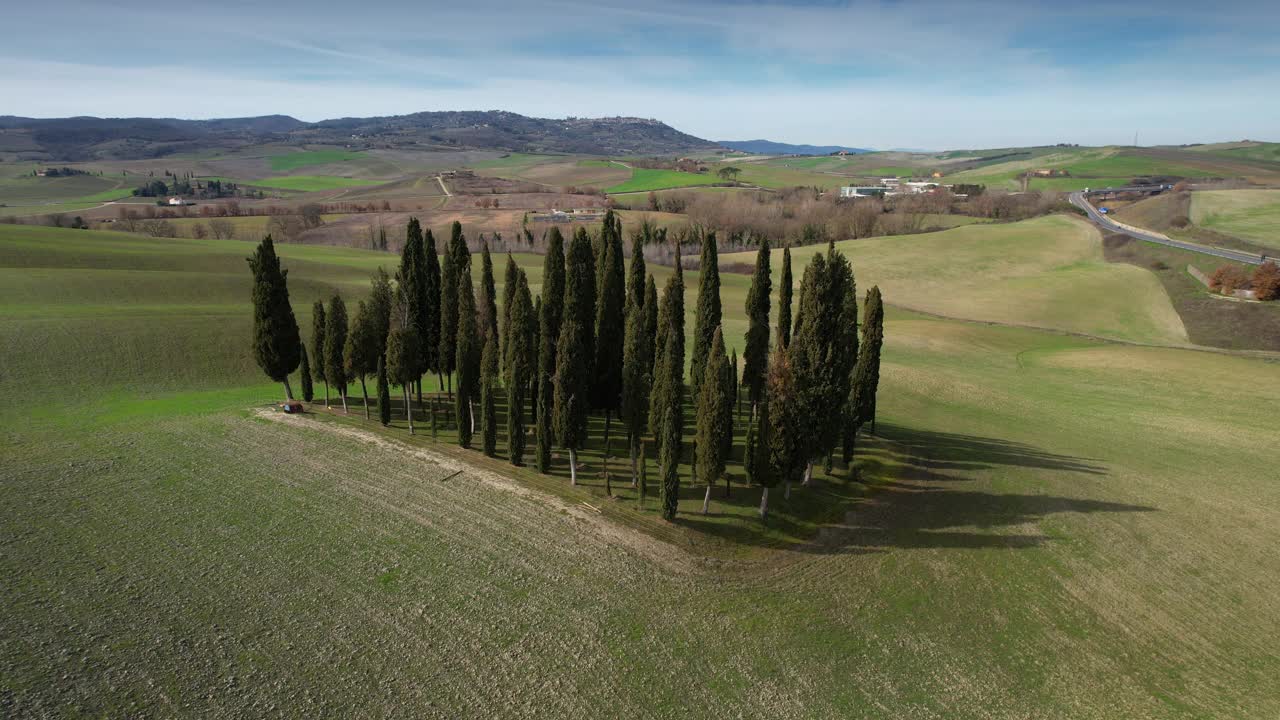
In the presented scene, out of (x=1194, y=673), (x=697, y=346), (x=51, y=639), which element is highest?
(x=697, y=346)

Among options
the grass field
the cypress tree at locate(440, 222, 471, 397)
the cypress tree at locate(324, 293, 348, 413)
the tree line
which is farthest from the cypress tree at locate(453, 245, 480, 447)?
the cypress tree at locate(324, 293, 348, 413)

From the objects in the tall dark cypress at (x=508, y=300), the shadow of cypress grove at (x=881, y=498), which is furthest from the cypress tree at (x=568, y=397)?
the tall dark cypress at (x=508, y=300)

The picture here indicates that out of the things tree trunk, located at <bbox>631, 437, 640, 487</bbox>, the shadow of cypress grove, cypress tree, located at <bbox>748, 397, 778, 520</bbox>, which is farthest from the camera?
tree trunk, located at <bbox>631, 437, 640, 487</bbox>

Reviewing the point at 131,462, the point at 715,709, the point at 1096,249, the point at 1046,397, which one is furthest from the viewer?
the point at 1096,249

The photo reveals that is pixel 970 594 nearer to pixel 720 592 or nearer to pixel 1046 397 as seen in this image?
pixel 720 592

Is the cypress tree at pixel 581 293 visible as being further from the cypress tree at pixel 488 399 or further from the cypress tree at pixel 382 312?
the cypress tree at pixel 382 312

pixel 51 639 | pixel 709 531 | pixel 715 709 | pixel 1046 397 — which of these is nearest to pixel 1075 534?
pixel 709 531

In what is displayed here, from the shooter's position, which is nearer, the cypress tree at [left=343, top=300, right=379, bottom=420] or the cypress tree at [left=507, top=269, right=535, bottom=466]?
the cypress tree at [left=507, top=269, right=535, bottom=466]

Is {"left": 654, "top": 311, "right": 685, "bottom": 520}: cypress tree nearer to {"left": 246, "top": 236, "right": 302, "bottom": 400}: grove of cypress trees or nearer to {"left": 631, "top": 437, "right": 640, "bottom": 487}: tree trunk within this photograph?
{"left": 631, "top": 437, "right": 640, "bottom": 487}: tree trunk
